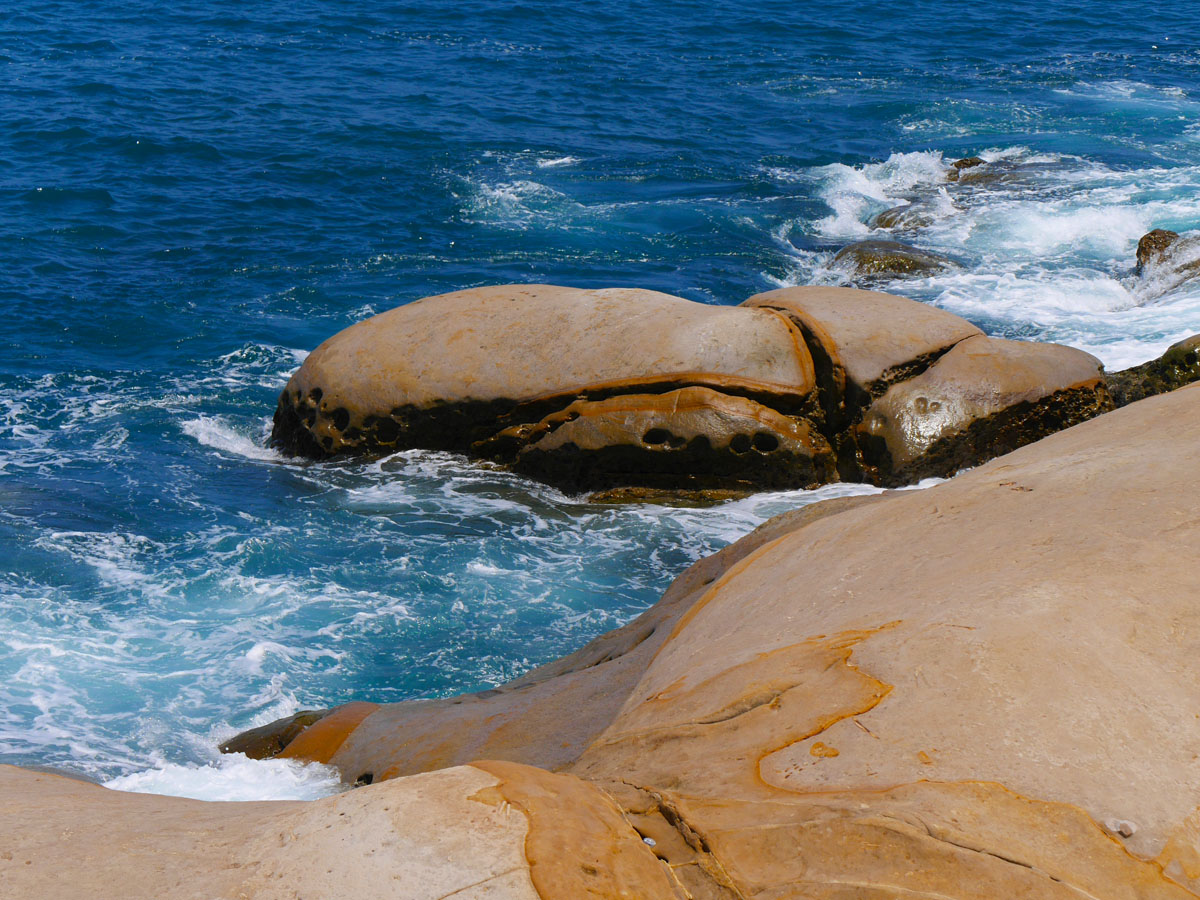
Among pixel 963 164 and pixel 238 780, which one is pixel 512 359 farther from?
pixel 963 164

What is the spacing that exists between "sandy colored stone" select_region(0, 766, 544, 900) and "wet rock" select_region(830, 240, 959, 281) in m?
11.5

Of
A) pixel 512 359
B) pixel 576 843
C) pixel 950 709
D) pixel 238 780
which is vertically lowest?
pixel 238 780

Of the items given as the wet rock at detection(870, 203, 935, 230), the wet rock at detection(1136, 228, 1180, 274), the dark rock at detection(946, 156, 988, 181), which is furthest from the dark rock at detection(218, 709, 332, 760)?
the dark rock at detection(946, 156, 988, 181)

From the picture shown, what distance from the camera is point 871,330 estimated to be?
27.5 feet

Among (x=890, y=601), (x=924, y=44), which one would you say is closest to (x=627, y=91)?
(x=924, y=44)

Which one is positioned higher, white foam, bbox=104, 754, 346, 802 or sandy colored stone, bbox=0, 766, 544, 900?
sandy colored stone, bbox=0, 766, 544, 900

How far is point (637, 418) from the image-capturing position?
8352 millimetres

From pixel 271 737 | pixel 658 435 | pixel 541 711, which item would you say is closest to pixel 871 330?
pixel 658 435

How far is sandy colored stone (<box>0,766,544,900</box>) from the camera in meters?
2.39

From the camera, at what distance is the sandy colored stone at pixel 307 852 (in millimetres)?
2393

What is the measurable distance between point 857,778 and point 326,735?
3.42 meters

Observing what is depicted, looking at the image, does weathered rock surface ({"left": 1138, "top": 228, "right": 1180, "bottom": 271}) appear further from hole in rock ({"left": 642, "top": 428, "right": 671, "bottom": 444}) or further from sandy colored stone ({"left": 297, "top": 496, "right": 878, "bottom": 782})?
sandy colored stone ({"left": 297, "top": 496, "right": 878, "bottom": 782})

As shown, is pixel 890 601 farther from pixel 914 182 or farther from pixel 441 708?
pixel 914 182

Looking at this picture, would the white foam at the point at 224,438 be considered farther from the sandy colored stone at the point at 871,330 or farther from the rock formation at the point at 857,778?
the rock formation at the point at 857,778
